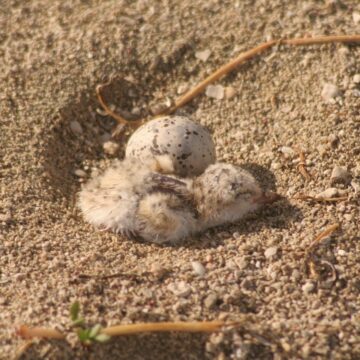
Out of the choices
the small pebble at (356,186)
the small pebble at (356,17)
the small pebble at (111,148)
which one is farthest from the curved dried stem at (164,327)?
the small pebble at (356,17)

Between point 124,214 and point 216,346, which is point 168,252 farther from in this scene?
point 216,346

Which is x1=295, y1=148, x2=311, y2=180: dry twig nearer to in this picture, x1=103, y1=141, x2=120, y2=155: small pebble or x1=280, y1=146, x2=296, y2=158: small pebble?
x1=280, y1=146, x2=296, y2=158: small pebble

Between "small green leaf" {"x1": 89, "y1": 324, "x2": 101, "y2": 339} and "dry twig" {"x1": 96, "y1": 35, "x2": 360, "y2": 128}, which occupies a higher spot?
"dry twig" {"x1": 96, "y1": 35, "x2": 360, "y2": 128}

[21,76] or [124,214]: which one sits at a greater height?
[21,76]

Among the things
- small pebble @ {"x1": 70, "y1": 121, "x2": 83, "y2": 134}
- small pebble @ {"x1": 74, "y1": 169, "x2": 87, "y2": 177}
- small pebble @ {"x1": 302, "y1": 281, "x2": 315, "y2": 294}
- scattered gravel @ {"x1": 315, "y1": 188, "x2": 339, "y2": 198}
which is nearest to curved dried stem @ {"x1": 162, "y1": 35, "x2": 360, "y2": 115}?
small pebble @ {"x1": 70, "y1": 121, "x2": 83, "y2": 134}

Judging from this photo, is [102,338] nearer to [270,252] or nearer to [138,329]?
[138,329]

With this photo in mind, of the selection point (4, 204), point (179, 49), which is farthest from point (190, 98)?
point (4, 204)
